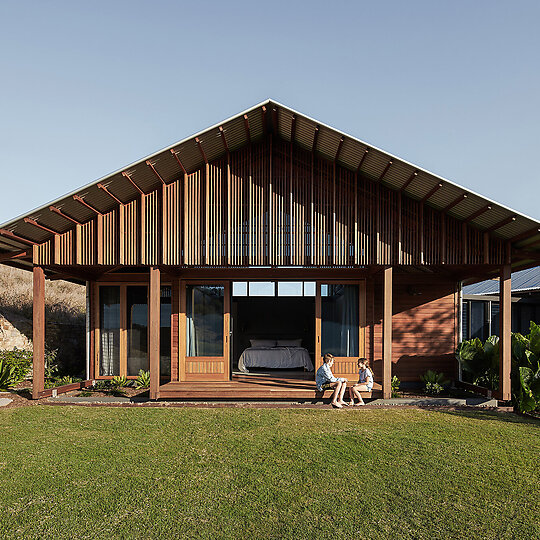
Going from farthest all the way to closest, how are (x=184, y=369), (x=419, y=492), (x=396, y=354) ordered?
(x=396, y=354) < (x=184, y=369) < (x=419, y=492)

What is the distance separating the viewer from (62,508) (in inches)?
169

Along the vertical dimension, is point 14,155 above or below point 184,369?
above

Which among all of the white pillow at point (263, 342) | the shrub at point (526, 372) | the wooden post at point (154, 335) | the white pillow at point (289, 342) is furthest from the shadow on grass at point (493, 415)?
the white pillow at point (263, 342)

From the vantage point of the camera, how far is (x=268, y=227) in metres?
9.11

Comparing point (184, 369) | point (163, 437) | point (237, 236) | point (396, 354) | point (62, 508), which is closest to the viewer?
point (62, 508)

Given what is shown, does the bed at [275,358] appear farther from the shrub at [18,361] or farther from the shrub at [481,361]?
the shrub at [18,361]

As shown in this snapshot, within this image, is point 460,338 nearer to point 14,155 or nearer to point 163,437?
point 163,437

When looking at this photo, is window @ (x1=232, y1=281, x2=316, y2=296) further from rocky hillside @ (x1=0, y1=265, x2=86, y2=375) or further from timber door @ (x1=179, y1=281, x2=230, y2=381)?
rocky hillside @ (x1=0, y1=265, x2=86, y2=375)

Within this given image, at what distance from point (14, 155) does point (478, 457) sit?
57.0 ft

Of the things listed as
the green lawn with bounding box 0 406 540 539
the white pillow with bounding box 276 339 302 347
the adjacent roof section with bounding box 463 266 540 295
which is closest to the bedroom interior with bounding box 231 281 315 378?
the white pillow with bounding box 276 339 302 347

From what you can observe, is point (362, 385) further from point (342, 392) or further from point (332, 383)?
point (332, 383)

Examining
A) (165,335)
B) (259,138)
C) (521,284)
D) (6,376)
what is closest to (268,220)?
(259,138)

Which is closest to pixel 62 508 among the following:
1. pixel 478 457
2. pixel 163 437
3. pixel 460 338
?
pixel 163 437

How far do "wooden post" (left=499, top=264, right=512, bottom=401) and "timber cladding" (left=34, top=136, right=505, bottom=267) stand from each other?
45cm
